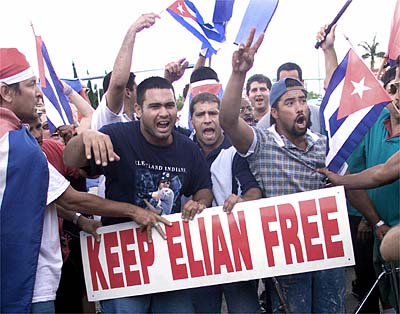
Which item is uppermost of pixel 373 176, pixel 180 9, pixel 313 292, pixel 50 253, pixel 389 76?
pixel 180 9

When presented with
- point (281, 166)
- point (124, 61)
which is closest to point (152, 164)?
point (124, 61)

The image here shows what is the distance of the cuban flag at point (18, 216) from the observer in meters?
2.50

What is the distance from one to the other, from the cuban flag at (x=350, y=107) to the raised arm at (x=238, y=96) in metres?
0.55

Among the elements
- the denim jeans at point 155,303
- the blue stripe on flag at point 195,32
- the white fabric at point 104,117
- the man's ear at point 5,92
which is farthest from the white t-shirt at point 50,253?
the blue stripe on flag at point 195,32

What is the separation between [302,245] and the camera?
3205mm

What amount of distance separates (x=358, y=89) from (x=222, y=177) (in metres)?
1.04

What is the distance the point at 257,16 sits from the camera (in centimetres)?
352

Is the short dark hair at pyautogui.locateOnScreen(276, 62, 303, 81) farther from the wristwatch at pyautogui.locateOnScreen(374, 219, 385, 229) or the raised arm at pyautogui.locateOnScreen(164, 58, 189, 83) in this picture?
the wristwatch at pyautogui.locateOnScreen(374, 219, 385, 229)

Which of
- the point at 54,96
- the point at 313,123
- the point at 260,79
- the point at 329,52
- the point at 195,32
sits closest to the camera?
the point at 329,52

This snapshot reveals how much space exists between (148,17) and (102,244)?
146 centimetres

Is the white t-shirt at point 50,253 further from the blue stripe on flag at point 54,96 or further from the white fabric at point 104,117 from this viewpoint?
the blue stripe on flag at point 54,96

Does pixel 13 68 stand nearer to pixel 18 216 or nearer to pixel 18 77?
pixel 18 77

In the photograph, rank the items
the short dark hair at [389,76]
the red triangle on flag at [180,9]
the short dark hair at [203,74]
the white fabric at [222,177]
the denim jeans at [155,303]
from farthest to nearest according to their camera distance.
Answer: the short dark hair at [203,74] < the red triangle on flag at [180,9] < the short dark hair at [389,76] < the white fabric at [222,177] < the denim jeans at [155,303]

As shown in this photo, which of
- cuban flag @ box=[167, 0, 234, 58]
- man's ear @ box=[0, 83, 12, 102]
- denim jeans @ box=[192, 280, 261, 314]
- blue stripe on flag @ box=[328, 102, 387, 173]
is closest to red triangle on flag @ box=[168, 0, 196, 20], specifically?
cuban flag @ box=[167, 0, 234, 58]
